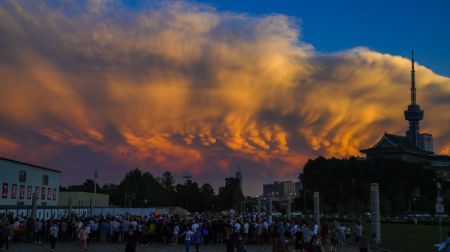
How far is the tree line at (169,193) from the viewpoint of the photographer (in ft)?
379

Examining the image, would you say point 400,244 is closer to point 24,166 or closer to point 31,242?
point 31,242

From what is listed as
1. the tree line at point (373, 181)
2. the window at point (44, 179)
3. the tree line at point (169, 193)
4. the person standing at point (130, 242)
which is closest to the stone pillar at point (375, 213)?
the person standing at point (130, 242)

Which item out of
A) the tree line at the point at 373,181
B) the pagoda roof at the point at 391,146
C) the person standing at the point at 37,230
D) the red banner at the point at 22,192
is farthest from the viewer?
the pagoda roof at the point at 391,146

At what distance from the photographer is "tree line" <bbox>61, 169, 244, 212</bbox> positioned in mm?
115438

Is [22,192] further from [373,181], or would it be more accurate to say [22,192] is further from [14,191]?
[373,181]

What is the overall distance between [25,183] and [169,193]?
72.6 metres

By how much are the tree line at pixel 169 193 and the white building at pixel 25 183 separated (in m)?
44.7

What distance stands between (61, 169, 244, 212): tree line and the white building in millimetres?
44712

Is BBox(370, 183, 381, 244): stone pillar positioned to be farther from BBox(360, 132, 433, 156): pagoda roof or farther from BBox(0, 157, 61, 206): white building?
BBox(360, 132, 433, 156): pagoda roof

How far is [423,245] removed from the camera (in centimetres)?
2938

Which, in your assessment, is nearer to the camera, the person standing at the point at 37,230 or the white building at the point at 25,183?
the person standing at the point at 37,230

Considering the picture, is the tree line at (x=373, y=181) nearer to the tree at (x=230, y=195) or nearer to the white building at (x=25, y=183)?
the tree at (x=230, y=195)

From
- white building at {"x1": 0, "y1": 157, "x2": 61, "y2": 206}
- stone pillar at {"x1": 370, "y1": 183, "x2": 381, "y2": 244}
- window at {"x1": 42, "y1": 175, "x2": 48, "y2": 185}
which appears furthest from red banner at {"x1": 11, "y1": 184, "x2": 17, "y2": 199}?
stone pillar at {"x1": 370, "y1": 183, "x2": 381, "y2": 244}

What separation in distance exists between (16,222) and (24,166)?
2569 centimetres
